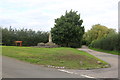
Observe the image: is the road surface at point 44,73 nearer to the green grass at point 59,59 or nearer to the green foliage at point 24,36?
the green grass at point 59,59

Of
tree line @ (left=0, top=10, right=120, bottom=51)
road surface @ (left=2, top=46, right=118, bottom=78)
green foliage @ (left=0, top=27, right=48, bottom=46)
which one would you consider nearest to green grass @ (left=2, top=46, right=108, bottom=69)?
road surface @ (left=2, top=46, right=118, bottom=78)

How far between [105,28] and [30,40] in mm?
29613

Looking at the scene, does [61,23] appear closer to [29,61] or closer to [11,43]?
[11,43]

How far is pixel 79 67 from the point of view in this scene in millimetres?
9656

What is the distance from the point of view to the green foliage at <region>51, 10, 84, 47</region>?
33.5m

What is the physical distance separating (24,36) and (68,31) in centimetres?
1075

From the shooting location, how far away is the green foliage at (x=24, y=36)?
1208 inches

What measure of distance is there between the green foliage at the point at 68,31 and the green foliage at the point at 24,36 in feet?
13.7

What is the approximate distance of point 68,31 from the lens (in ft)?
110

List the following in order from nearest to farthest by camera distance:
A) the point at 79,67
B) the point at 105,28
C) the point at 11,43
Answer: the point at 79,67
the point at 11,43
the point at 105,28

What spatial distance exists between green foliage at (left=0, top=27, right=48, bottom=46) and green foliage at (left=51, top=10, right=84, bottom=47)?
4.17 m

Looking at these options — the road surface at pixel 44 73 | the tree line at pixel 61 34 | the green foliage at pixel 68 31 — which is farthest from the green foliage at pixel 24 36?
the road surface at pixel 44 73

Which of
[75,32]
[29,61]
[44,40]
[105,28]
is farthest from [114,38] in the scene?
[105,28]

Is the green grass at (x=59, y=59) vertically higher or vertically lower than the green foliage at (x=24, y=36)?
lower
